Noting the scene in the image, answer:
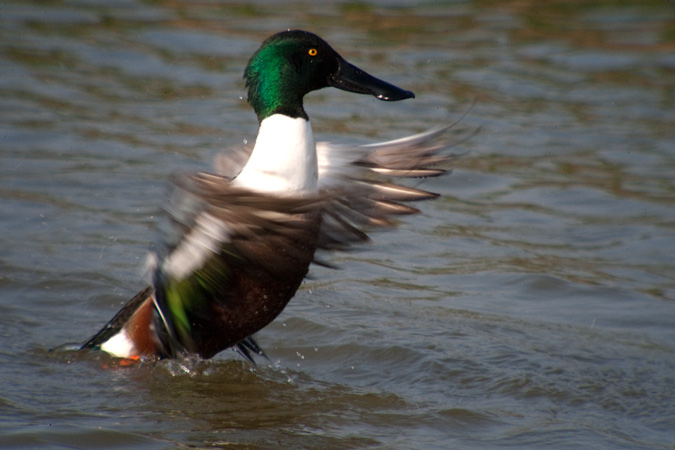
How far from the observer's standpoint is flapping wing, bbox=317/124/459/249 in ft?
12.9

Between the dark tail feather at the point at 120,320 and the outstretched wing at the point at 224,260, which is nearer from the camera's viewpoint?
the outstretched wing at the point at 224,260

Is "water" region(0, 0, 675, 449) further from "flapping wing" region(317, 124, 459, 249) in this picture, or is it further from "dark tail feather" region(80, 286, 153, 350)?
"flapping wing" region(317, 124, 459, 249)

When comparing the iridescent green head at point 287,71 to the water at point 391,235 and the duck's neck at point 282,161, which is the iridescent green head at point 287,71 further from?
the water at point 391,235

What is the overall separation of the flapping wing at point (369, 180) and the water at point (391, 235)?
27.8 inches

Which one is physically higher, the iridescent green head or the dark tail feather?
the iridescent green head

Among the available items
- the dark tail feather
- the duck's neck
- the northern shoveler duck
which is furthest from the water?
the duck's neck

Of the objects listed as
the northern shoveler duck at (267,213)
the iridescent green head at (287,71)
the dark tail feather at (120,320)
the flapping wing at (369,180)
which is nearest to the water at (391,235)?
the dark tail feather at (120,320)

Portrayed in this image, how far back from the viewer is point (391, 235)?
6.05 meters

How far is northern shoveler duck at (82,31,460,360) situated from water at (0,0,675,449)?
1.02 feet

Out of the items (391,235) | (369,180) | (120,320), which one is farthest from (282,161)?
(391,235)

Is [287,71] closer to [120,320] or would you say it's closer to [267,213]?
[267,213]

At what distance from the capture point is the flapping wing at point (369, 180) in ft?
12.9

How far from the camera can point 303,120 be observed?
3.93 metres

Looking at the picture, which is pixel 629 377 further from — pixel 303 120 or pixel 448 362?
pixel 303 120
